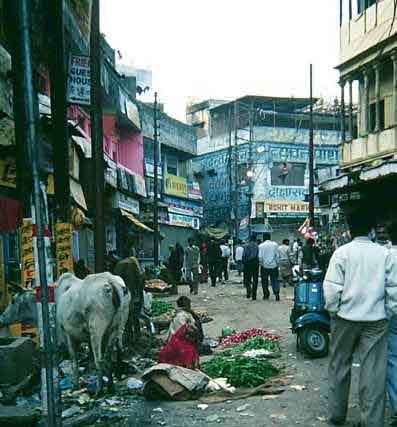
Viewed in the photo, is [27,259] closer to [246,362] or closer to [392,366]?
[246,362]

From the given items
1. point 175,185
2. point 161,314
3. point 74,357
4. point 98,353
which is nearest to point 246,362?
point 98,353

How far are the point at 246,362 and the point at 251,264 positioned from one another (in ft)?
34.9

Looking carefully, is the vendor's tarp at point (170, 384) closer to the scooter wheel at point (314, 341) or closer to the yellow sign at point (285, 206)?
the scooter wheel at point (314, 341)

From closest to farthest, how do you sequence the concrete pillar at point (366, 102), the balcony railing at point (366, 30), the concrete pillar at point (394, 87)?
the concrete pillar at point (394, 87) < the balcony railing at point (366, 30) < the concrete pillar at point (366, 102)

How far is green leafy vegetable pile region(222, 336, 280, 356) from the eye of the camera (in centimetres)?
1036

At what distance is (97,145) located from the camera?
11.4 metres

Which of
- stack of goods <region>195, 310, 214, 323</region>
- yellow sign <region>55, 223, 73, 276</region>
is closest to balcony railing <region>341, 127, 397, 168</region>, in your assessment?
stack of goods <region>195, 310, 214, 323</region>

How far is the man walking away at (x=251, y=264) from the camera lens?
18891 millimetres

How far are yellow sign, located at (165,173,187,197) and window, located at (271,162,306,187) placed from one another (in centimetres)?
767

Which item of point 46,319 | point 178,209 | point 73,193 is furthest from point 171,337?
point 178,209

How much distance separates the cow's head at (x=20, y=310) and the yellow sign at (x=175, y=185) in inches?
1236

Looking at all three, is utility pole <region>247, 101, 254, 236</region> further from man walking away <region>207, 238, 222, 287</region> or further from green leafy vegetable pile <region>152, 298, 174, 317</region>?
green leafy vegetable pile <region>152, 298, 174, 317</region>

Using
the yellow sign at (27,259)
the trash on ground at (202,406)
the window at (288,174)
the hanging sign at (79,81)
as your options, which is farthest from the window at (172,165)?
the trash on ground at (202,406)

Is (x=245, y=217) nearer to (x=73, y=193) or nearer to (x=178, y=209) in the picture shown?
(x=178, y=209)
